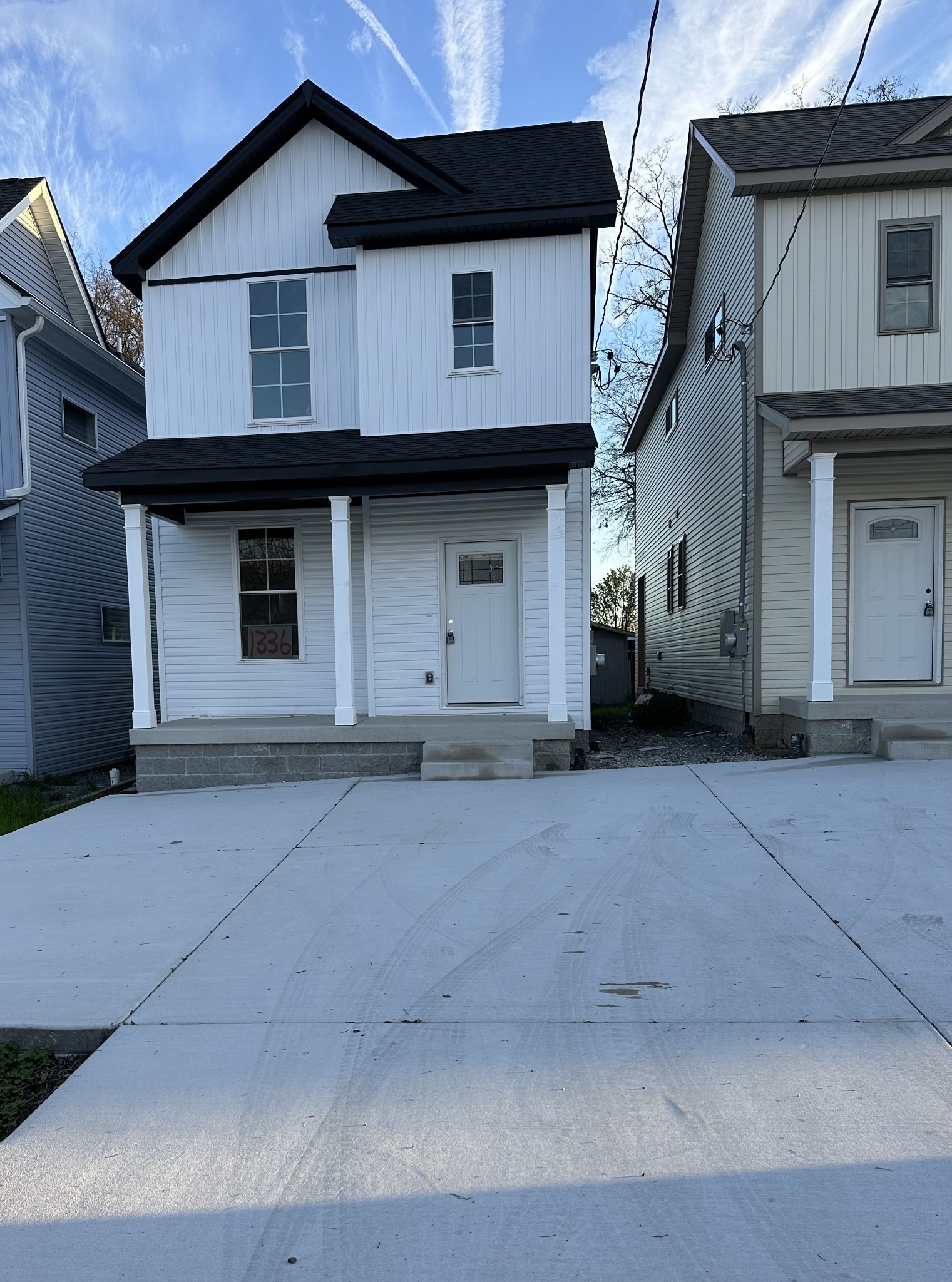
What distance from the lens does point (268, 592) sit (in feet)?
31.1

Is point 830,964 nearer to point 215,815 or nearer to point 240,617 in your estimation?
point 215,815

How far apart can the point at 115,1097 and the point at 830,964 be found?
286cm

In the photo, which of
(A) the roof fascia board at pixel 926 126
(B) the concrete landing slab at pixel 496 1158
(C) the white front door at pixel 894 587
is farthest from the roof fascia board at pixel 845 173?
(B) the concrete landing slab at pixel 496 1158

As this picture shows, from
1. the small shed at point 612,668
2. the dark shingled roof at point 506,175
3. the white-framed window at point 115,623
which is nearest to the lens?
the dark shingled roof at point 506,175

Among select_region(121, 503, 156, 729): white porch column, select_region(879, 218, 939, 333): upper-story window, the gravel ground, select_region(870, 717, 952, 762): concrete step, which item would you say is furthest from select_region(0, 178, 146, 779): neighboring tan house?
select_region(879, 218, 939, 333): upper-story window

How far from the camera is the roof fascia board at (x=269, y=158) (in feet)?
29.0

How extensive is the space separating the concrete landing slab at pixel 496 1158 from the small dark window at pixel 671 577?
1287 cm

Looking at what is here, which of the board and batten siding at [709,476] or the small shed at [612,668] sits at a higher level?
the board and batten siding at [709,476]

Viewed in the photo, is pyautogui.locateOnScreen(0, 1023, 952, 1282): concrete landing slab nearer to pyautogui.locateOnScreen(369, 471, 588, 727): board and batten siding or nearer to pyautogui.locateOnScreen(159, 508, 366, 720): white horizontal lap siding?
pyautogui.locateOnScreen(369, 471, 588, 727): board and batten siding

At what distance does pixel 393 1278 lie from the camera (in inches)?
73.9

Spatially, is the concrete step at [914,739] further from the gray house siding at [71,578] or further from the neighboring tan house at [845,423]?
the gray house siding at [71,578]

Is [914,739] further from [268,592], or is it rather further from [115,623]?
[115,623]

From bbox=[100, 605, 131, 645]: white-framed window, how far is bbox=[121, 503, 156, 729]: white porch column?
4.28 metres

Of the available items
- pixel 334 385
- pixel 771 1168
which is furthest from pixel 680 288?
pixel 771 1168
